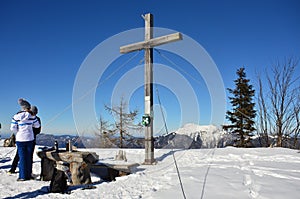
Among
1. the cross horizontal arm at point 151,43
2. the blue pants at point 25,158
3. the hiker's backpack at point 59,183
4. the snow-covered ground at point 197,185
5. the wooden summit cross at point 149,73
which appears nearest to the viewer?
the snow-covered ground at point 197,185

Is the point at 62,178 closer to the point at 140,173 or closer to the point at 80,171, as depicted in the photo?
the point at 80,171

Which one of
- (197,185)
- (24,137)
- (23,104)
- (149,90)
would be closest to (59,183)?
(24,137)

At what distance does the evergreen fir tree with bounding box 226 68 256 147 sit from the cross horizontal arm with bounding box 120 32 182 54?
50.8 ft

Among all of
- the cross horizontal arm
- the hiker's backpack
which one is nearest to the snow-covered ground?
the hiker's backpack

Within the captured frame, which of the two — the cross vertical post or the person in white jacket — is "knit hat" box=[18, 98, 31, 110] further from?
the cross vertical post

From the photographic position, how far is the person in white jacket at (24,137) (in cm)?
508

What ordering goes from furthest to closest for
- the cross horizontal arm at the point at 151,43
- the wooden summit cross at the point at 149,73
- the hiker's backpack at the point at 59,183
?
the wooden summit cross at the point at 149,73 < the cross horizontal arm at the point at 151,43 < the hiker's backpack at the point at 59,183

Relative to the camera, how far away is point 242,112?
20672 millimetres

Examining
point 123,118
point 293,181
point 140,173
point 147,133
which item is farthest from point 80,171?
point 123,118

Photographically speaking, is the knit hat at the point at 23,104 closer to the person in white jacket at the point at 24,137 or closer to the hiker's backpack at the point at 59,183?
the person in white jacket at the point at 24,137

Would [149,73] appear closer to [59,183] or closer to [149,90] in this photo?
[149,90]

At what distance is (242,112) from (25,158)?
1913 cm

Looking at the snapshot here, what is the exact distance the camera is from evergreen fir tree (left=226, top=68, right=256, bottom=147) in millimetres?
20375

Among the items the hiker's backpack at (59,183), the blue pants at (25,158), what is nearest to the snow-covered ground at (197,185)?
the hiker's backpack at (59,183)
